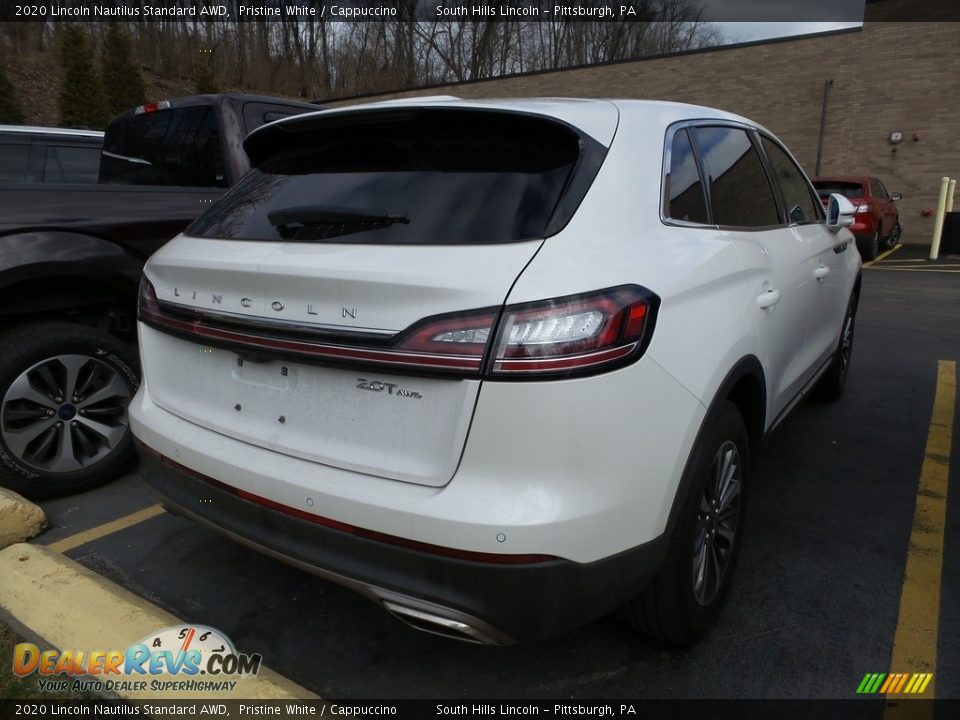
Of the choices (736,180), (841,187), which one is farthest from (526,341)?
(841,187)

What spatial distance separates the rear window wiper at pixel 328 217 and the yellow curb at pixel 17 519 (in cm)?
184

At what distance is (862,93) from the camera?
54.5 feet

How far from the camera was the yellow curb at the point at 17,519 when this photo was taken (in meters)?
2.87

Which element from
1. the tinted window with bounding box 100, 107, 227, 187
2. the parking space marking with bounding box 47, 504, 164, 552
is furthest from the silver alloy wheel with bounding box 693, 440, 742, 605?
the tinted window with bounding box 100, 107, 227, 187

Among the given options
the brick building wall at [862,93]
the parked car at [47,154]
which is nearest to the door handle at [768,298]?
the parked car at [47,154]

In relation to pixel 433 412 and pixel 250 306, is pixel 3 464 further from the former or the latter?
pixel 433 412

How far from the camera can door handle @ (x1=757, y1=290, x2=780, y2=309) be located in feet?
8.17

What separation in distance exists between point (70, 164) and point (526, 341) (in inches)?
220

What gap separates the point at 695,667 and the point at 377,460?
130 cm

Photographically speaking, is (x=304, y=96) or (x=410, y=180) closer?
(x=410, y=180)

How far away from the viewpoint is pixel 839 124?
1706 centimetres

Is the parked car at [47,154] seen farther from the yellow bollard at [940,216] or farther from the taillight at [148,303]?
the yellow bollard at [940,216]

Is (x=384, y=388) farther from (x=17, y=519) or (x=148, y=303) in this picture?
(x=17, y=519)

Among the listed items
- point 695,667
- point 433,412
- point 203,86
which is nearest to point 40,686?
point 433,412
